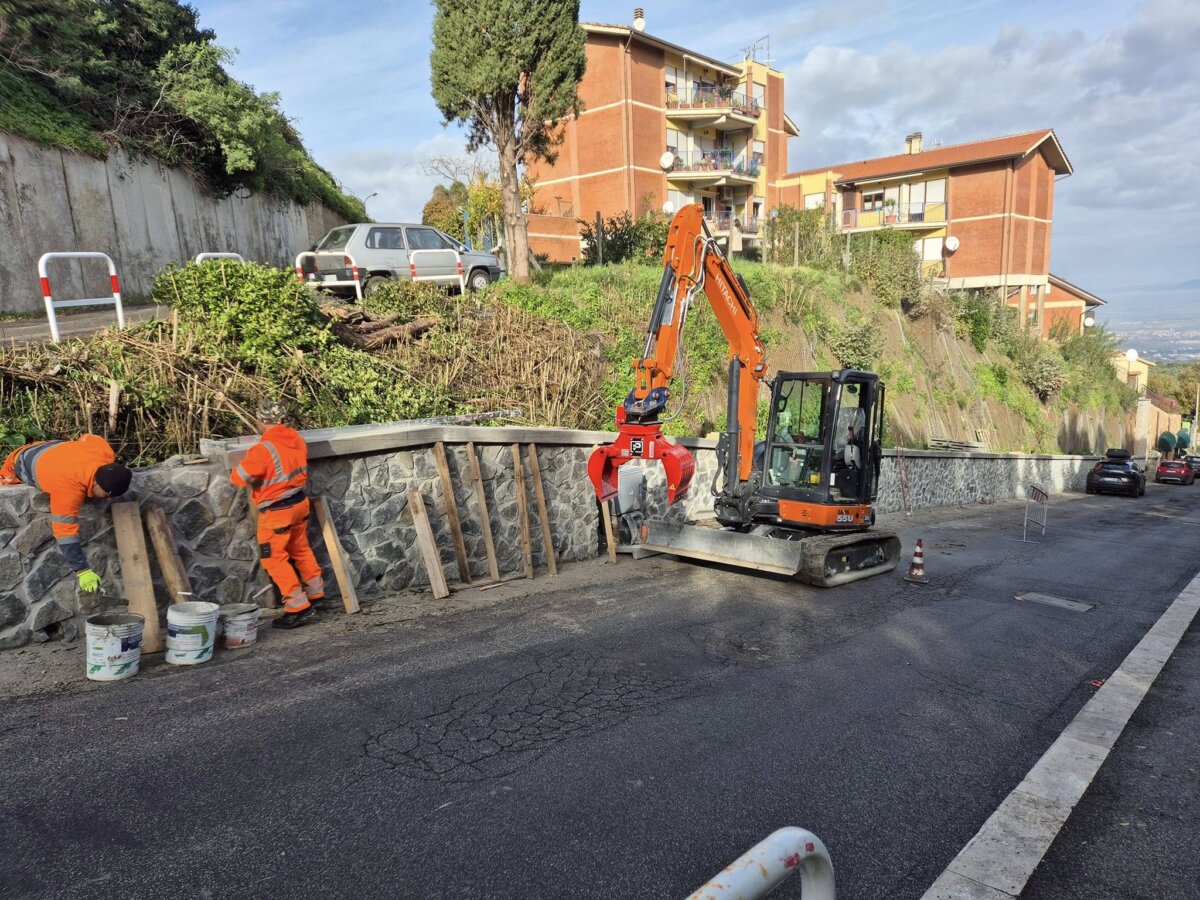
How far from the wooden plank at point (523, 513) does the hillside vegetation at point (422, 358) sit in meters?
2.11

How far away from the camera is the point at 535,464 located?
8961mm

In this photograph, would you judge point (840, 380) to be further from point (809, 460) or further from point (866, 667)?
point (866, 667)

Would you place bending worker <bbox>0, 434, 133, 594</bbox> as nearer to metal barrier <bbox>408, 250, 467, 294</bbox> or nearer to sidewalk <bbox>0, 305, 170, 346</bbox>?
sidewalk <bbox>0, 305, 170, 346</bbox>

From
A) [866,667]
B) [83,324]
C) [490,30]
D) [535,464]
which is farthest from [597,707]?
[490,30]

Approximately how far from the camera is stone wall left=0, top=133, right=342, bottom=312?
12.7 m

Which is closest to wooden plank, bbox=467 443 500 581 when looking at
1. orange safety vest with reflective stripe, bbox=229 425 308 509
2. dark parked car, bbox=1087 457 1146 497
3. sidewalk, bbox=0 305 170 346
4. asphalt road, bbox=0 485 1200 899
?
asphalt road, bbox=0 485 1200 899

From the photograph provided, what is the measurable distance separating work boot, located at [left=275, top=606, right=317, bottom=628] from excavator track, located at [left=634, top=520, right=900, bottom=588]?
433cm

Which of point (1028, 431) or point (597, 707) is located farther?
point (1028, 431)

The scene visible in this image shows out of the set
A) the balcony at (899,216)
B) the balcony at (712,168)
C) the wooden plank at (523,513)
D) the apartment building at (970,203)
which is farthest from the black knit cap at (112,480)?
the balcony at (899,216)

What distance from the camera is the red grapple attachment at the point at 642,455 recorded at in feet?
26.0

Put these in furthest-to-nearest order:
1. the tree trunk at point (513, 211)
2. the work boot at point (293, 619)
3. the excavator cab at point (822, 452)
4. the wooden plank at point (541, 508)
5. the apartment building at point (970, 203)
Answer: the apartment building at point (970, 203) → the tree trunk at point (513, 211) → the excavator cab at point (822, 452) → the wooden plank at point (541, 508) → the work boot at point (293, 619)

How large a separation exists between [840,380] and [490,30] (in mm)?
10811

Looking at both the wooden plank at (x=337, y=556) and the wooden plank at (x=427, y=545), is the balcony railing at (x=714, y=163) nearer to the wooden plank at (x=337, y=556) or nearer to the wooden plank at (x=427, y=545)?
the wooden plank at (x=427, y=545)

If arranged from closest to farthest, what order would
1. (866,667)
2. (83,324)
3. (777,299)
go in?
(866,667)
(83,324)
(777,299)
